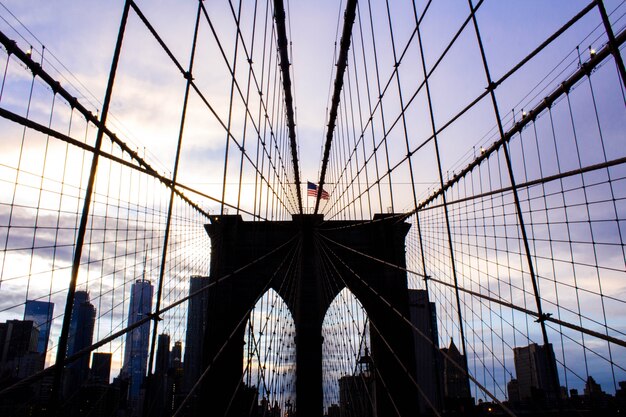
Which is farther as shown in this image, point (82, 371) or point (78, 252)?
point (82, 371)

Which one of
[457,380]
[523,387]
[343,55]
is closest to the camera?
[343,55]

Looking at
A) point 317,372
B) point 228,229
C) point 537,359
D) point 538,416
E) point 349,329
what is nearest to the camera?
point 537,359

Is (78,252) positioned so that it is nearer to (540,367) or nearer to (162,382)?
(540,367)

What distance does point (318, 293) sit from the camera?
15.2 meters

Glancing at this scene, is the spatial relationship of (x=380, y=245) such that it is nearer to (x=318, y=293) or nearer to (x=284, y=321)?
(x=318, y=293)

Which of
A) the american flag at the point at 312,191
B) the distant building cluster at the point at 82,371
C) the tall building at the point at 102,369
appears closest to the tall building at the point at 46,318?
the distant building cluster at the point at 82,371

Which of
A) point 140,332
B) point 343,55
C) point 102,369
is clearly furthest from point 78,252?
point 140,332

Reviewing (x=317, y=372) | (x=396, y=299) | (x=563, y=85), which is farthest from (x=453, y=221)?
(x=563, y=85)

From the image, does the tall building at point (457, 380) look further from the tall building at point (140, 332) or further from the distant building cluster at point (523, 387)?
the tall building at point (140, 332)

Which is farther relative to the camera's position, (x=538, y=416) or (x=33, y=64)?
(x=538, y=416)

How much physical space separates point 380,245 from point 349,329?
3802 millimetres

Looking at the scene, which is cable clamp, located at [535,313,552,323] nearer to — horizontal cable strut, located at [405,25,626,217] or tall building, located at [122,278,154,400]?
horizontal cable strut, located at [405,25,626,217]

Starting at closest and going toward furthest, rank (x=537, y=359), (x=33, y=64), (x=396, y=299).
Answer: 1. (x=33, y=64)
2. (x=537, y=359)
3. (x=396, y=299)

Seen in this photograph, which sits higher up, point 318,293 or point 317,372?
point 318,293
